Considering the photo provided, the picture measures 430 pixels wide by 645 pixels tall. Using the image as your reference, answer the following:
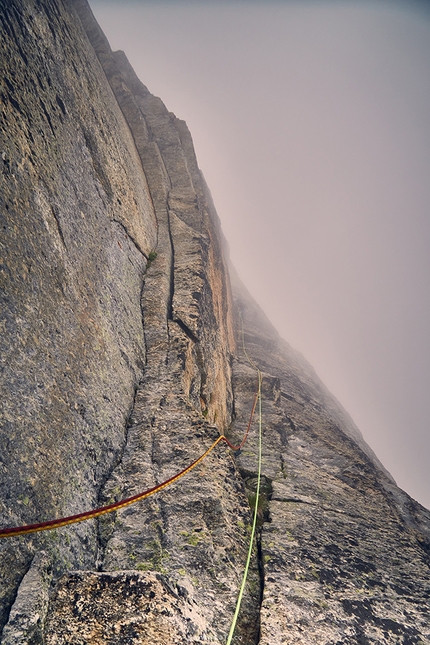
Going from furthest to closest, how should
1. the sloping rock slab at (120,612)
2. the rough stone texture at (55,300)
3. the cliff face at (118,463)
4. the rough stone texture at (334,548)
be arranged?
1. the rough stone texture at (334,548)
2. the rough stone texture at (55,300)
3. the cliff face at (118,463)
4. the sloping rock slab at (120,612)

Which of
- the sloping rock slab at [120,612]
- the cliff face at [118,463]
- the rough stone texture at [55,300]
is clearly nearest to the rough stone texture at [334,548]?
the cliff face at [118,463]

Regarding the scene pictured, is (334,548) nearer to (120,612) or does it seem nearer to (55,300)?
(120,612)

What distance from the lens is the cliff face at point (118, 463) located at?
3.86 meters

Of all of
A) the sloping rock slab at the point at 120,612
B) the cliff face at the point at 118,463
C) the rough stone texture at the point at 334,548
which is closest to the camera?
the sloping rock slab at the point at 120,612

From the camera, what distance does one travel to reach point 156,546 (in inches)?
193

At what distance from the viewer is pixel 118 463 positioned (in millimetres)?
6090

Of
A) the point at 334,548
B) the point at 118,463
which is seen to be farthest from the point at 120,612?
the point at 334,548

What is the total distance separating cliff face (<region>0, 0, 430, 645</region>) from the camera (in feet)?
12.6

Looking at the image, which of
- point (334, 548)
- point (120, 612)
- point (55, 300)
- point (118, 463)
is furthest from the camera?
point (334, 548)

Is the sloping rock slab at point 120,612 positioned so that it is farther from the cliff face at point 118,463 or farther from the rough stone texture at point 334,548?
the rough stone texture at point 334,548

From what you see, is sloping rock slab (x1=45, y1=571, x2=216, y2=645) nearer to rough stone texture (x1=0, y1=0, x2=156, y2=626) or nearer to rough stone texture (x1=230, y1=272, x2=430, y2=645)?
rough stone texture (x1=0, y1=0, x2=156, y2=626)

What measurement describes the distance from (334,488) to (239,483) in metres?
3.82

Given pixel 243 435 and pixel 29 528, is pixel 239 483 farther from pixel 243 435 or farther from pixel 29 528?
pixel 29 528

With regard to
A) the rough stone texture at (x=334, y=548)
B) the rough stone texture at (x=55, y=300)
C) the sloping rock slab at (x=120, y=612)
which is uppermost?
the rough stone texture at (x=55, y=300)
